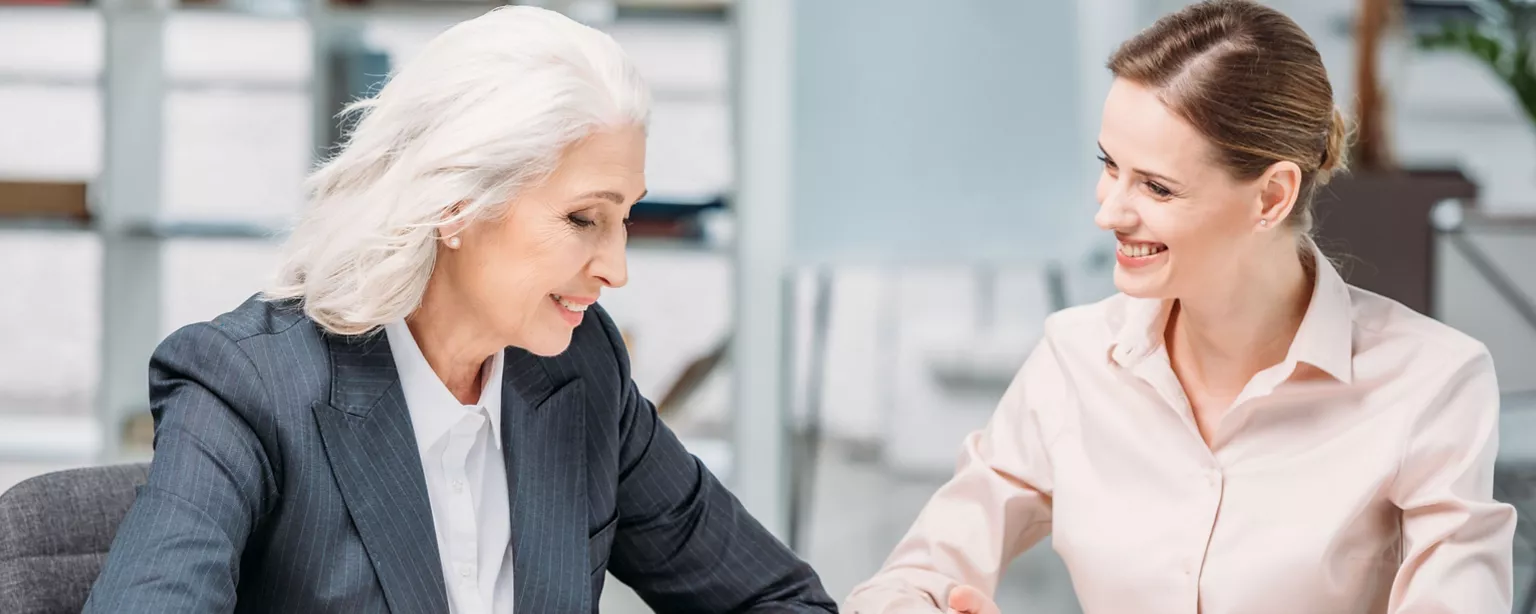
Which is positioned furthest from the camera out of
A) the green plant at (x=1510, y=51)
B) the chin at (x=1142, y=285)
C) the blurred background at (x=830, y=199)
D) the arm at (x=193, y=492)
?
the green plant at (x=1510, y=51)

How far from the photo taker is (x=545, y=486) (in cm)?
137

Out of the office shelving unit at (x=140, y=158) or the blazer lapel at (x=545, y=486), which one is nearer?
the blazer lapel at (x=545, y=486)

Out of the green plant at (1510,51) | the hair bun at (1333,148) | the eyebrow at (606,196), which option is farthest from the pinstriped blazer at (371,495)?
the green plant at (1510,51)

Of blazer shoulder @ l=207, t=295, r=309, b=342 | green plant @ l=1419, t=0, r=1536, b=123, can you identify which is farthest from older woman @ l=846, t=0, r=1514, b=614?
green plant @ l=1419, t=0, r=1536, b=123

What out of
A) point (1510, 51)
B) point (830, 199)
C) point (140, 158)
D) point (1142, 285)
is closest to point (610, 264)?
point (1142, 285)

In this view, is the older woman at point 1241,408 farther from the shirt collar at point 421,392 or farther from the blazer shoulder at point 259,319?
the blazer shoulder at point 259,319

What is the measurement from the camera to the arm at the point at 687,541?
1.47m

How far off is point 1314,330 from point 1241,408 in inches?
4.1

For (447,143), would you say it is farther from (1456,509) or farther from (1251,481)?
(1456,509)

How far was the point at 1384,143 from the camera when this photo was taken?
11.8ft

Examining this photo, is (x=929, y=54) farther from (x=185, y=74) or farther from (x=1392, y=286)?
(x=185, y=74)

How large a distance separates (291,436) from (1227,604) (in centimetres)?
90

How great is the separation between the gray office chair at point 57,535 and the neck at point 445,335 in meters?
0.32

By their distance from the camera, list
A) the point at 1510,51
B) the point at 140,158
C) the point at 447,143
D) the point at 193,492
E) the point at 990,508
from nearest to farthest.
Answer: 1. the point at 193,492
2. the point at 447,143
3. the point at 990,508
4. the point at 140,158
5. the point at 1510,51
